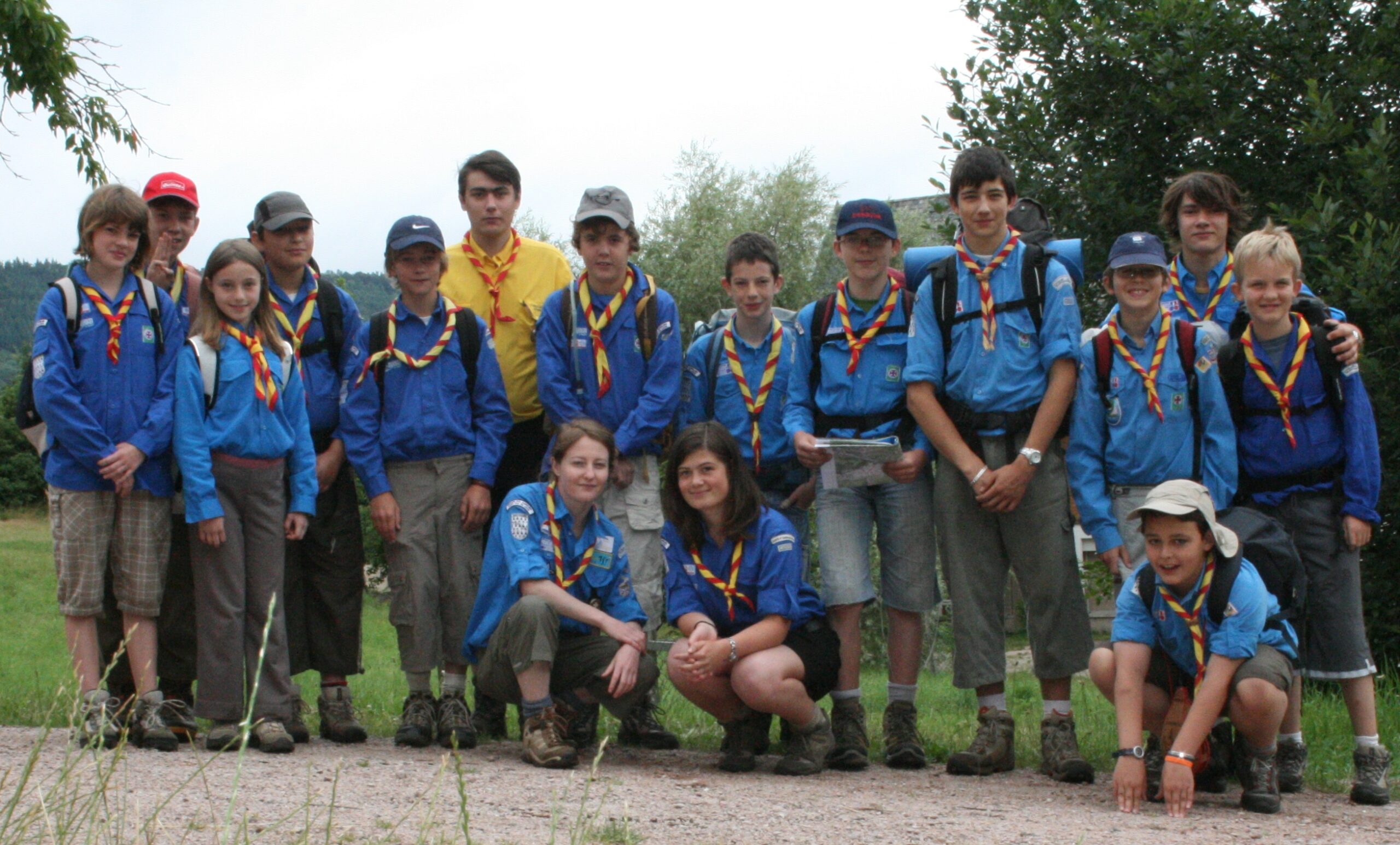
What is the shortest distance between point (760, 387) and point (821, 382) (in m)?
0.36

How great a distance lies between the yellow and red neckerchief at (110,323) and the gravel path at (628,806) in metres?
1.68

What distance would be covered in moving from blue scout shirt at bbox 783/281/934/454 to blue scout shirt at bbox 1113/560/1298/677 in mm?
1229

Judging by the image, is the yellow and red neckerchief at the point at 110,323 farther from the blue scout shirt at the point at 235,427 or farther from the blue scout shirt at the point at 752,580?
the blue scout shirt at the point at 752,580

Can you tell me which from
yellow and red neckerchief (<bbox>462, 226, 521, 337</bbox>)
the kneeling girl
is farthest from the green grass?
yellow and red neckerchief (<bbox>462, 226, 521, 337</bbox>)

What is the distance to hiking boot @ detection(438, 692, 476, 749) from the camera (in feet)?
20.5

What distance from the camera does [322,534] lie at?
657cm

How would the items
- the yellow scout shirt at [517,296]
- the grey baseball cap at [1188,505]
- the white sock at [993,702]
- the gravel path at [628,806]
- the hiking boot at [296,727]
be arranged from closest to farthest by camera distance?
1. the gravel path at [628,806]
2. the grey baseball cap at [1188,505]
3. the white sock at [993,702]
4. the hiking boot at [296,727]
5. the yellow scout shirt at [517,296]

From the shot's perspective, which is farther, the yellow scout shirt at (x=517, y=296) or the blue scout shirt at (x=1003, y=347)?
the yellow scout shirt at (x=517, y=296)

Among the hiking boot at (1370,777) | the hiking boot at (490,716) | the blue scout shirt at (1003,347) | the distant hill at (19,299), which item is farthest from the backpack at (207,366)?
the distant hill at (19,299)

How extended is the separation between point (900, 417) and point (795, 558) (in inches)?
32.7

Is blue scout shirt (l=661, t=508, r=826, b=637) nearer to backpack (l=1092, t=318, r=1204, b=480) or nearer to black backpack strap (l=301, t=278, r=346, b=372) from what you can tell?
backpack (l=1092, t=318, r=1204, b=480)

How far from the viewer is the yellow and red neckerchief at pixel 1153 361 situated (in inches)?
226

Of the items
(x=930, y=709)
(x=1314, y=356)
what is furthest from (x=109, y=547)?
(x=930, y=709)

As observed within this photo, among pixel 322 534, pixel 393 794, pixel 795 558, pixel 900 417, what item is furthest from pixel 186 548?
pixel 900 417
